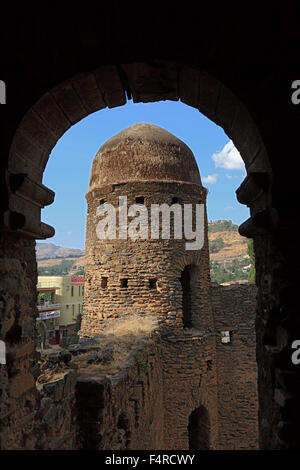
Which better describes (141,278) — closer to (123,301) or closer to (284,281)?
(123,301)

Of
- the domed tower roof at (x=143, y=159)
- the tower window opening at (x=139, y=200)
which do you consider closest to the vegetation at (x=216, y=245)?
the domed tower roof at (x=143, y=159)

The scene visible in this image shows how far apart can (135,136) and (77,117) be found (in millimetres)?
6945

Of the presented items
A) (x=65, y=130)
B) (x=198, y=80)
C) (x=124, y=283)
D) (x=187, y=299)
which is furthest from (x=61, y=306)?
(x=198, y=80)

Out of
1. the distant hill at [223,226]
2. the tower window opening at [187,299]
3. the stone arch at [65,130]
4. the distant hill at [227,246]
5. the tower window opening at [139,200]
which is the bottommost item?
the tower window opening at [187,299]

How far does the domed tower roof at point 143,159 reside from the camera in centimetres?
956

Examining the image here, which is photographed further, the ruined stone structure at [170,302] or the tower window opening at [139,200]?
the tower window opening at [139,200]

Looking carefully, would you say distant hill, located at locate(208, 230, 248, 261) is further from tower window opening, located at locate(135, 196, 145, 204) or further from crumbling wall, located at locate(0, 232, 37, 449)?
crumbling wall, located at locate(0, 232, 37, 449)

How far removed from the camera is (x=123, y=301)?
895 centimetres

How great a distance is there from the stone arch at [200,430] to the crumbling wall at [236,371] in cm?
71

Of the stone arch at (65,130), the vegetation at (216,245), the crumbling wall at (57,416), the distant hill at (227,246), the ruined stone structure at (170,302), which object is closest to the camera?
the stone arch at (65,130)

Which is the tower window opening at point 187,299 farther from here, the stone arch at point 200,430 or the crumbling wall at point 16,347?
the crumbling wall at point 16,347

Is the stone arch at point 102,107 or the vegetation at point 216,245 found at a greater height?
the vegetation at point 216,245

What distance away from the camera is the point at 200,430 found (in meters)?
9.79
